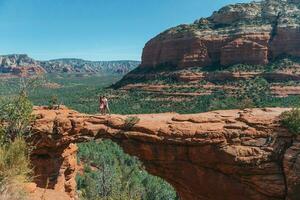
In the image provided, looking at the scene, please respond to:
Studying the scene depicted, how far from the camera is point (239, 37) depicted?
393 feet

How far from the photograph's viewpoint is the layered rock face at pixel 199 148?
2477 cm

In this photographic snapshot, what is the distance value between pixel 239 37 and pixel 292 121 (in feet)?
322

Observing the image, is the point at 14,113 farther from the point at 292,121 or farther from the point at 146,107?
the point at 146,107

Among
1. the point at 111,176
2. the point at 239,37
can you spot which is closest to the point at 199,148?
the point at 111,176

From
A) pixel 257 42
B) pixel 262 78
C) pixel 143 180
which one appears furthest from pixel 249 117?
pixel 257 42

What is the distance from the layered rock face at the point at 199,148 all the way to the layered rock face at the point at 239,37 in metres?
93.1

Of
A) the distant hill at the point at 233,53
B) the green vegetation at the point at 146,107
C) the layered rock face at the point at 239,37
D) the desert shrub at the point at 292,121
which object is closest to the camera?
the desert shrub at the point at 292,121

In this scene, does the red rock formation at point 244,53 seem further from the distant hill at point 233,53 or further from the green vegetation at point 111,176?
the green vegetation at point 111,176

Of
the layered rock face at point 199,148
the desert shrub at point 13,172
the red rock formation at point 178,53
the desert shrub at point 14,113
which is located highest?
the red rock formation at point 178,53

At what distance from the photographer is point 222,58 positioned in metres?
121

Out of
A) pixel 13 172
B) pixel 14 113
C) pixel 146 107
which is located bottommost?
pixel 146 107

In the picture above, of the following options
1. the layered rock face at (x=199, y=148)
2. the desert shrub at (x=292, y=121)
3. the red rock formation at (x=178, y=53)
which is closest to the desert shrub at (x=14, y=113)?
the layered rock face at (x=199, y=148)

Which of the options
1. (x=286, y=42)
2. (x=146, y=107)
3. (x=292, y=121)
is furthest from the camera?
(x=286, y=42)

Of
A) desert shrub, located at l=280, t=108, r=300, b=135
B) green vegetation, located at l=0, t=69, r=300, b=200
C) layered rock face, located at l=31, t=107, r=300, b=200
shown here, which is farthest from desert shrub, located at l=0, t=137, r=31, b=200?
green vegetation, located at l=0, t=69, r=300, b=200
